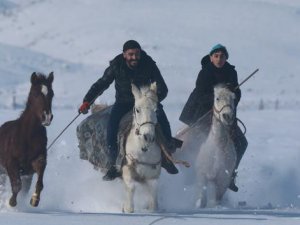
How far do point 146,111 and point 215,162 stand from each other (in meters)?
1.89

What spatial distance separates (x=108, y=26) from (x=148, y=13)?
5420mm

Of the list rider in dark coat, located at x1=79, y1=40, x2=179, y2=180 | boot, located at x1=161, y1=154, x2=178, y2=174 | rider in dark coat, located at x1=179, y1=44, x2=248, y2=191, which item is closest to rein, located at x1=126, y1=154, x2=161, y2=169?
boot, located at x1=161, y1=154, x2=178, y2=174

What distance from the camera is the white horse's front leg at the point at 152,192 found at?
1287cm

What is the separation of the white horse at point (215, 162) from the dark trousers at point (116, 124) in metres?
0.64

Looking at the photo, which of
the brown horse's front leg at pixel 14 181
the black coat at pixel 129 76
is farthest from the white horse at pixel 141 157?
the brown horse's front leg at pixel 14 181

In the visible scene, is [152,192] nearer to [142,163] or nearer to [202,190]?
[142,163]

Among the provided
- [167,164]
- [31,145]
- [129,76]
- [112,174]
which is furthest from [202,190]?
[31,145]

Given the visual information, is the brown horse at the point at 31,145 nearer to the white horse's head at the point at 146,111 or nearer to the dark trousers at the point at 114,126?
the white horse's head at the point at 146,111

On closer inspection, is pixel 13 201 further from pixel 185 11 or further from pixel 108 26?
pixel 185 11

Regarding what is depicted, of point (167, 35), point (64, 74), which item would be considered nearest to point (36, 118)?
point (64, 74)

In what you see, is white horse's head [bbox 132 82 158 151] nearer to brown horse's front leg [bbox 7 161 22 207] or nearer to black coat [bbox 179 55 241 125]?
brown horse's front leg [bbox 7 161 22 207]

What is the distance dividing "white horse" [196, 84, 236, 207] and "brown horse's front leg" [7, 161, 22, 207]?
2.44m

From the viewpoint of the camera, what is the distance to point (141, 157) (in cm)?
1277

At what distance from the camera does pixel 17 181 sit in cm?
1252
